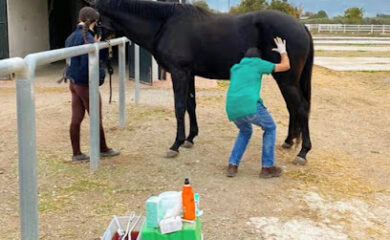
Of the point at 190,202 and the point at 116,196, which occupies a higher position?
the point at 190,202

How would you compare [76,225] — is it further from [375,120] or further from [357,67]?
[357,67]

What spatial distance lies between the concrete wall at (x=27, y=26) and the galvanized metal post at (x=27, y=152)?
1004cm

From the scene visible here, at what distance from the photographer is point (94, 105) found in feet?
15.8

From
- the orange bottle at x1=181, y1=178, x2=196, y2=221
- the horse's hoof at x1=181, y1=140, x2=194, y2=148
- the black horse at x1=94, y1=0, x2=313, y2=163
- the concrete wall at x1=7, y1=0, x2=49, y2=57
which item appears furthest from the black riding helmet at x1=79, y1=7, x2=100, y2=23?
the concrete wall at x1=7, y1=0, x2=49, y2=57

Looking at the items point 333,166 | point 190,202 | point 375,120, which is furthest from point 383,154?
point 190,202

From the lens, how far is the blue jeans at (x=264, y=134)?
461 centimetres

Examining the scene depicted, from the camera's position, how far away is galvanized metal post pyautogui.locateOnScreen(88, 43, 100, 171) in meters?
4.75

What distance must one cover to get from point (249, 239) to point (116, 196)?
1328mm

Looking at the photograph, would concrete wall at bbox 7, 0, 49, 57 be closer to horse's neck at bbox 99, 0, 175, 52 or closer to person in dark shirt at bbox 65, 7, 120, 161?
horse's neck at bbox 99, 0, 175, 52

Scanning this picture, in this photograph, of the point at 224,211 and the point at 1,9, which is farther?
the point at 1,9

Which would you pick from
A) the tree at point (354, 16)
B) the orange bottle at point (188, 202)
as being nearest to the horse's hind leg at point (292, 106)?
the orange bottle at point (188, 202)

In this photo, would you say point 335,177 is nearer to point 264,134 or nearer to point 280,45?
point 264,134

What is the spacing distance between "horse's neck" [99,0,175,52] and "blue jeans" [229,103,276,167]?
1.56 m

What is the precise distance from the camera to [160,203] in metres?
2.88
